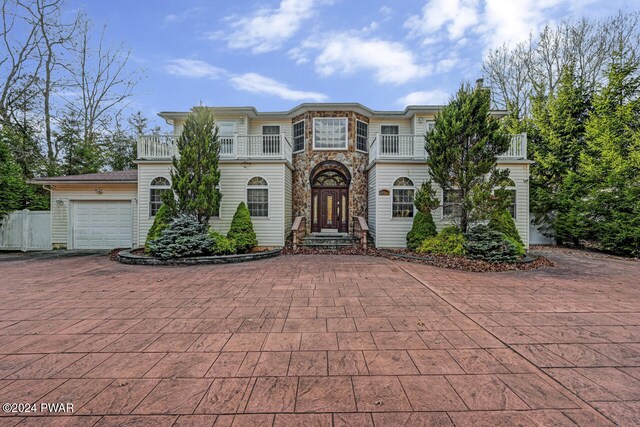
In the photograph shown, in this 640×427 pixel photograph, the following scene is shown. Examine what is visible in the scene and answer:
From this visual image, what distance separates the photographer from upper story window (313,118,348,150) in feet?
41.4

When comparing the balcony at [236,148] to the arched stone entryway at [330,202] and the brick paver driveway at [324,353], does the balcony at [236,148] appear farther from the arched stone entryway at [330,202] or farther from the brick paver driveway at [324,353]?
the brick paver driveway at [324,353]

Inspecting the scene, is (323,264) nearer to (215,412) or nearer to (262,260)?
(262,260)

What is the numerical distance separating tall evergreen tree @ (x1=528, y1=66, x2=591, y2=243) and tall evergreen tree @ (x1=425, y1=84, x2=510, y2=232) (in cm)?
596

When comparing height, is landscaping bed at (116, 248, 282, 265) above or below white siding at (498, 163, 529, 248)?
below

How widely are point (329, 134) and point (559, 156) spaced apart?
10.7m

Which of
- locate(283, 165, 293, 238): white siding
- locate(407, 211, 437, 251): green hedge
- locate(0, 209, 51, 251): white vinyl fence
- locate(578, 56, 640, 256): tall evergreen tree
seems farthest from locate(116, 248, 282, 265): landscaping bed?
locate(578, 56, 640, 256): tall evergreen tree

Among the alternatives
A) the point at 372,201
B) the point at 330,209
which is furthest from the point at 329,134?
the point at 372,201

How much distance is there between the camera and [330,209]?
42.5 feet

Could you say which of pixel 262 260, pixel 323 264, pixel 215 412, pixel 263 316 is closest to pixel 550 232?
pixel 323 264

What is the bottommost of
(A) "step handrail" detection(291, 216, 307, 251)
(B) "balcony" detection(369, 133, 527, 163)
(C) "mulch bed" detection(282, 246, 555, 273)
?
(C) "mulch bed" detection(282, 246, 555, 273)

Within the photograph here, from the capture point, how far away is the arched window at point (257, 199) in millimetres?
11211

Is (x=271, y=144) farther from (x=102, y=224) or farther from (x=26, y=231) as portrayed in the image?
(x=26, y=231)

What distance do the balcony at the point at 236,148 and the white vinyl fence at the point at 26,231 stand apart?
5338 mm

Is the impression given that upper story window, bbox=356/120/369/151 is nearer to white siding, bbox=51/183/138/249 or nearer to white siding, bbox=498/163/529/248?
white siding, bbox=498/163/529/248
